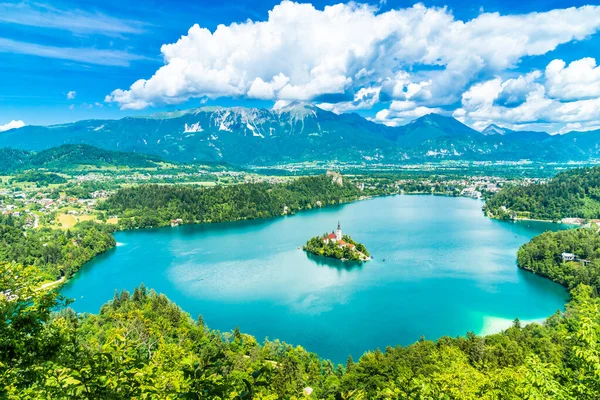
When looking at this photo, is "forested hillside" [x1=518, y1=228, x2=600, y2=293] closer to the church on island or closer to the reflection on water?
the reflection on water

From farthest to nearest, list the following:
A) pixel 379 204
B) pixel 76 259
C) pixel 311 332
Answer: pixel 379 204 → pixel 76 259 → pixel 311 332

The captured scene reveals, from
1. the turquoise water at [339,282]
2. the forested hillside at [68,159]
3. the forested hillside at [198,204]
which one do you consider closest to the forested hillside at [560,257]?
the turquoise water at [339,282]

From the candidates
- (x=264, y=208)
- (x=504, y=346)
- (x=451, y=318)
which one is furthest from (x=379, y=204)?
(x=504, y=346)

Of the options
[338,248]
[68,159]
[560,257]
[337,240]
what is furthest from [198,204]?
[68,159]

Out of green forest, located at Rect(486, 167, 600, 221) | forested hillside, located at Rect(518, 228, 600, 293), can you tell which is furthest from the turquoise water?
green forest, located at Rect(486, 167, 600, 221)

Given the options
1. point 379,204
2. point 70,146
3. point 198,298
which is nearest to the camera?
point 198,298

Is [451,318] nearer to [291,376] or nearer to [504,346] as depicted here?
[504,346]
